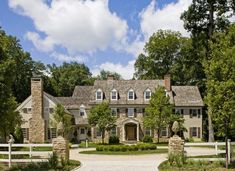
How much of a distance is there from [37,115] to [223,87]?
1386 inches

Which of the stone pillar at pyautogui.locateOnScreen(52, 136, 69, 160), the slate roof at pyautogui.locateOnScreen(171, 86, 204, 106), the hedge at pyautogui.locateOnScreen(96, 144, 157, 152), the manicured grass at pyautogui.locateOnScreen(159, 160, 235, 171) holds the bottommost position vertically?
the hedge at pyautogui.locateOnScreen(96, 144, 157, 152)

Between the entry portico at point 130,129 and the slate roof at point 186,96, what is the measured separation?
20.2ft

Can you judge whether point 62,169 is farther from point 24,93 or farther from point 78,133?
point 24,93

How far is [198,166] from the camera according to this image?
64.8 feet

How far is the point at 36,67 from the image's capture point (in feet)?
261

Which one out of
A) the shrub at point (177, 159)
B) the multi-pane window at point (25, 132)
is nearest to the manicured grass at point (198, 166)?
the shrub at point (177, 159)

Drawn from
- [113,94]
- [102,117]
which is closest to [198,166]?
[102,117]

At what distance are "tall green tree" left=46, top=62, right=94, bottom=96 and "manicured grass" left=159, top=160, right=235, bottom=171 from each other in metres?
66.6

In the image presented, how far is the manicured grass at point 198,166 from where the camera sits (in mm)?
19186

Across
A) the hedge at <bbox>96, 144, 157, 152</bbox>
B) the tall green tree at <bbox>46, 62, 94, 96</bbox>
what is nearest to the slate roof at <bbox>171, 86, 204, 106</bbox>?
the hedge at <bbox>96, 144, 157, 152</bbox>

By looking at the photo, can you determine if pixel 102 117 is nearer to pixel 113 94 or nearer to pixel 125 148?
pixel 113 94

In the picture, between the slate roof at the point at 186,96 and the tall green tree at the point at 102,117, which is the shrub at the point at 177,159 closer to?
the tall green tree at the point at 102,117

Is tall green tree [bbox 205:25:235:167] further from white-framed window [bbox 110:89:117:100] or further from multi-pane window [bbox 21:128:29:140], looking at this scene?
multi-pane window [bbox 21:128:29:140]

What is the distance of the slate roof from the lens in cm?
5597
